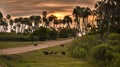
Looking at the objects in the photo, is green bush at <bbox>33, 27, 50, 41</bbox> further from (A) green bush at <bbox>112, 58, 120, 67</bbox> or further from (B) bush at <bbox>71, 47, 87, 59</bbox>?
(A) green bush at <bbox>112, 58, 120, 67</bbox>

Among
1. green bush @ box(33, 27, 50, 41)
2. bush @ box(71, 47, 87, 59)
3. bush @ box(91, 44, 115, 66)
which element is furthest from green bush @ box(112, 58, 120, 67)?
green bush @ box(33, 27, 50, 41)

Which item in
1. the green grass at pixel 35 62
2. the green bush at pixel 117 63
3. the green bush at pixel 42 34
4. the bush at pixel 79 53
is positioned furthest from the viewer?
the green bush at pixel 42 34

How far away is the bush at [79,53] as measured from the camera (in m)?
75.6

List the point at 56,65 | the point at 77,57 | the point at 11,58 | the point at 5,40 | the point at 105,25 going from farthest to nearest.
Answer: the point at 5,40 < the point at 105,25 < the point at 77,57 < the point at 11,58 < the point at 56,65

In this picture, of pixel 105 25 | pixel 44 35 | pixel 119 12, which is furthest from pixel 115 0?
pixel 44 35

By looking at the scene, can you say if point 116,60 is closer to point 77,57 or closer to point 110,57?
point 110,57

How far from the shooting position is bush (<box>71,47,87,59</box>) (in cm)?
7556

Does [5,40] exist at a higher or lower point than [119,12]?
lower

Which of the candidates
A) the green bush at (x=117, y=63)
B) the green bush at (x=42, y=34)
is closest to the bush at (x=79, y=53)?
the green bush at (x=117, y=63)

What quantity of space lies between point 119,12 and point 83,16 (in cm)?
7500

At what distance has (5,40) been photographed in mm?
150875

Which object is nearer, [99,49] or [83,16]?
[99,49]

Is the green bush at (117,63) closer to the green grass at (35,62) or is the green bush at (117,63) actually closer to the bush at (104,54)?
the bush at (104,54)

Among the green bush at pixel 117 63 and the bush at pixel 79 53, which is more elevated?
the green bush at pixel 117 63
